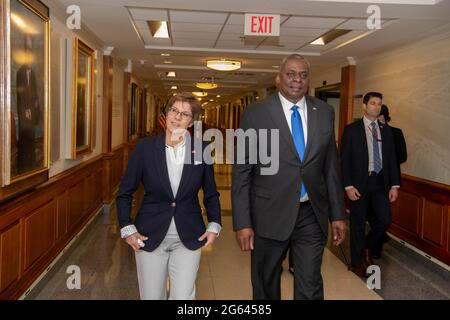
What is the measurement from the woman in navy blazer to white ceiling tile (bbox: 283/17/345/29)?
3422mm

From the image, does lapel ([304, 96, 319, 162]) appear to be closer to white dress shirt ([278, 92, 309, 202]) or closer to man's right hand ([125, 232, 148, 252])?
white dress shirt ([278, 92, 309, 202])

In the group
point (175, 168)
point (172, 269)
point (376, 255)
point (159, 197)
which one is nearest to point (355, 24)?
point (376, 255)

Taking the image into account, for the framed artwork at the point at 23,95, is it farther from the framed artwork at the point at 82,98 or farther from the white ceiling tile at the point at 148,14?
the white ceiling tile at the point at 148,14

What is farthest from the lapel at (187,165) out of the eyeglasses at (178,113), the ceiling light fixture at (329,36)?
the ceiling light fixture at (329,36)

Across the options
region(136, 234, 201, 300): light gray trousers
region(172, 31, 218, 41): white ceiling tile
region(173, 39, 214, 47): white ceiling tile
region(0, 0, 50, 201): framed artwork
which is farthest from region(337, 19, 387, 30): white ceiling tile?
region(136, 234, 201, 300): light gray trousers

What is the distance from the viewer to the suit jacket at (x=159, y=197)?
2457 millimetres

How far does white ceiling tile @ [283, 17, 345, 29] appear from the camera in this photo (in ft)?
17.8

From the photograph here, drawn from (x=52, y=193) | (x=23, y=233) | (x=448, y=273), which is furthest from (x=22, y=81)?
(x=448, y=273)

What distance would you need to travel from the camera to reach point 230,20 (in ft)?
18.4

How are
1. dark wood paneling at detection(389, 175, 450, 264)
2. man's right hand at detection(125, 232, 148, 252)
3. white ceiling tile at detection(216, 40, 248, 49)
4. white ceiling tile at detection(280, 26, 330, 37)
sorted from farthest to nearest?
1. white ceiling tile at detection(216, 40, 248, 49)
2. white ceiling tile at detection(280, 26, 330, 37)
3. dark wood paneling at detection(389, 175, 450, 264)
4. man's right hand at detection(125, 232, 148, 252)

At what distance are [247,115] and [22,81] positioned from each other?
1.77m

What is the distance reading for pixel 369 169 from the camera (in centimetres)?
439
